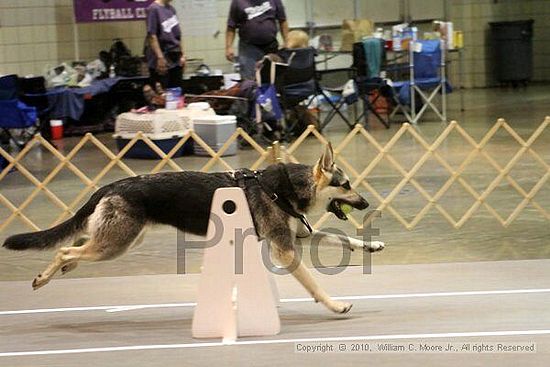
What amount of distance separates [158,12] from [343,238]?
6038 millimetres

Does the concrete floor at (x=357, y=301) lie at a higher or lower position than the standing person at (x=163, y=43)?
lower

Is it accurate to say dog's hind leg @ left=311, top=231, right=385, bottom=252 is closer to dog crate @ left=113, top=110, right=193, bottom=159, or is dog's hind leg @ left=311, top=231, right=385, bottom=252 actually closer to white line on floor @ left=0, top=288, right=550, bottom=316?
white line on floor @ left=0, top=288, right=550, bottom=316

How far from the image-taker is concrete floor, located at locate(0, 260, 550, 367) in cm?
445

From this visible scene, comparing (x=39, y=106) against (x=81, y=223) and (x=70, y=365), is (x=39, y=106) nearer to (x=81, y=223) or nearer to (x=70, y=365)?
(x=81, y=223)

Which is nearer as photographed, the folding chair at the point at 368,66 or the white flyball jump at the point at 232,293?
the white flyball jump at the point at 232,293

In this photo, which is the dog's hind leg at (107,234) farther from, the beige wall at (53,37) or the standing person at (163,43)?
the beige wall at (53,37)

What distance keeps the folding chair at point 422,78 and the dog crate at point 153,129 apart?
148 inches

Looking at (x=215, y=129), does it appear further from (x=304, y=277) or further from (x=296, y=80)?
(x=304, y=277)

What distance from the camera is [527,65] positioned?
18.1m

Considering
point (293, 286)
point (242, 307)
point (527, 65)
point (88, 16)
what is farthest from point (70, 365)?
point (527, 65)

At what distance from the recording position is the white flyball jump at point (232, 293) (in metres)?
4.79

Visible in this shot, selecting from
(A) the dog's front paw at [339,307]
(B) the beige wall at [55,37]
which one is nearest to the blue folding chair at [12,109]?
(B) the beige wall at [55,37]

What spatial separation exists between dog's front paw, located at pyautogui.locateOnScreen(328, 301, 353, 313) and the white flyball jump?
1.06 ft

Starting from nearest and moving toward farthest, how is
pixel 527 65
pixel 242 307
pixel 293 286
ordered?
pixel 242 307 < pixel 293 286 < pixel 527 65
